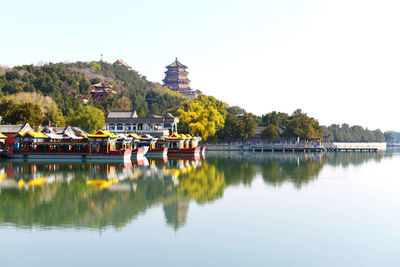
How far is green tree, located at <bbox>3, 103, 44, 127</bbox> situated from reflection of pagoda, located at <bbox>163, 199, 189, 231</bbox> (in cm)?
4062

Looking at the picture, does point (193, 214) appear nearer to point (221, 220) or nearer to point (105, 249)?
point (221, 220)

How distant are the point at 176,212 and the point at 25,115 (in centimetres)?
4323

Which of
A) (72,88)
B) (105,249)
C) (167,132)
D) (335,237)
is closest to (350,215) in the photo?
(335,237)

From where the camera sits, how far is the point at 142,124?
67688mm

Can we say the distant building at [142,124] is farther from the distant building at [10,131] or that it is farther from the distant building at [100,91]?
the distant building at [100,91]

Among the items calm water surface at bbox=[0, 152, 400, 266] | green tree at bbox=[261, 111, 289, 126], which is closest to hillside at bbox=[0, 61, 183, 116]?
green tree at bbox=[261, 111, 289, 126]

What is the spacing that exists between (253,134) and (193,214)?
54.1 meters

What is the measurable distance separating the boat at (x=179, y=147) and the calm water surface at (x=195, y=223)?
25.0 meters

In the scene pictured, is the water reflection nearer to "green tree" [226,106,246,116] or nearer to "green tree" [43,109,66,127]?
"green tree" [43,109,66,127]

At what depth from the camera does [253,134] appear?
6875 cm

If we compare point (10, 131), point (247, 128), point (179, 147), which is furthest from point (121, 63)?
point (10, 131)

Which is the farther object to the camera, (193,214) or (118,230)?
(193,214)

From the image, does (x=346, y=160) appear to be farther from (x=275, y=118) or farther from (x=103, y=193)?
(x=103, y=193)

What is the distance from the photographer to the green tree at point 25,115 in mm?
53356
